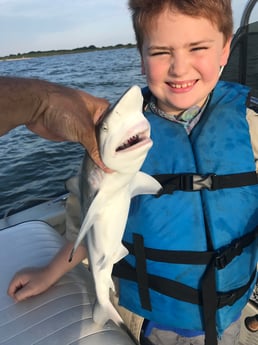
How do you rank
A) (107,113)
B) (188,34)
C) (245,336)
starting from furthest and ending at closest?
(245,336), (188,34), (107,113)

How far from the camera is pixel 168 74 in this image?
2.16m

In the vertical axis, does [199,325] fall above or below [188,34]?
below

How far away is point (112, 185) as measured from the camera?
1722 mm

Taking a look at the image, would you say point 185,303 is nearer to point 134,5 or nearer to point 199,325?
point 199,325

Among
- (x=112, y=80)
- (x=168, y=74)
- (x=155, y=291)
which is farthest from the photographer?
(x=112, y=80)

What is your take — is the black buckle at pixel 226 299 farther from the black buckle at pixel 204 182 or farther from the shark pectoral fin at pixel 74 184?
the shark pectoral fin at pixel 74 184

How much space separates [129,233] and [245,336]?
1525 mm

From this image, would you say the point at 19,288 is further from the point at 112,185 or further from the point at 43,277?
the point at 112,185

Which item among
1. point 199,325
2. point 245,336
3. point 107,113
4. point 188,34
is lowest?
point 245,336

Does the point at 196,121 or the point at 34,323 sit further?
the point at 196,121

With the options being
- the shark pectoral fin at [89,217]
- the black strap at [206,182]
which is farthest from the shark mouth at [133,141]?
the black strap at [206,182]

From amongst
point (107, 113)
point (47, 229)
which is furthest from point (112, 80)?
point (107, 113)

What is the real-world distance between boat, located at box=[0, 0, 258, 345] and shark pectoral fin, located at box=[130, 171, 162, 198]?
2.84ft

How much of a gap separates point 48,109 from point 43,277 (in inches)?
54.8
